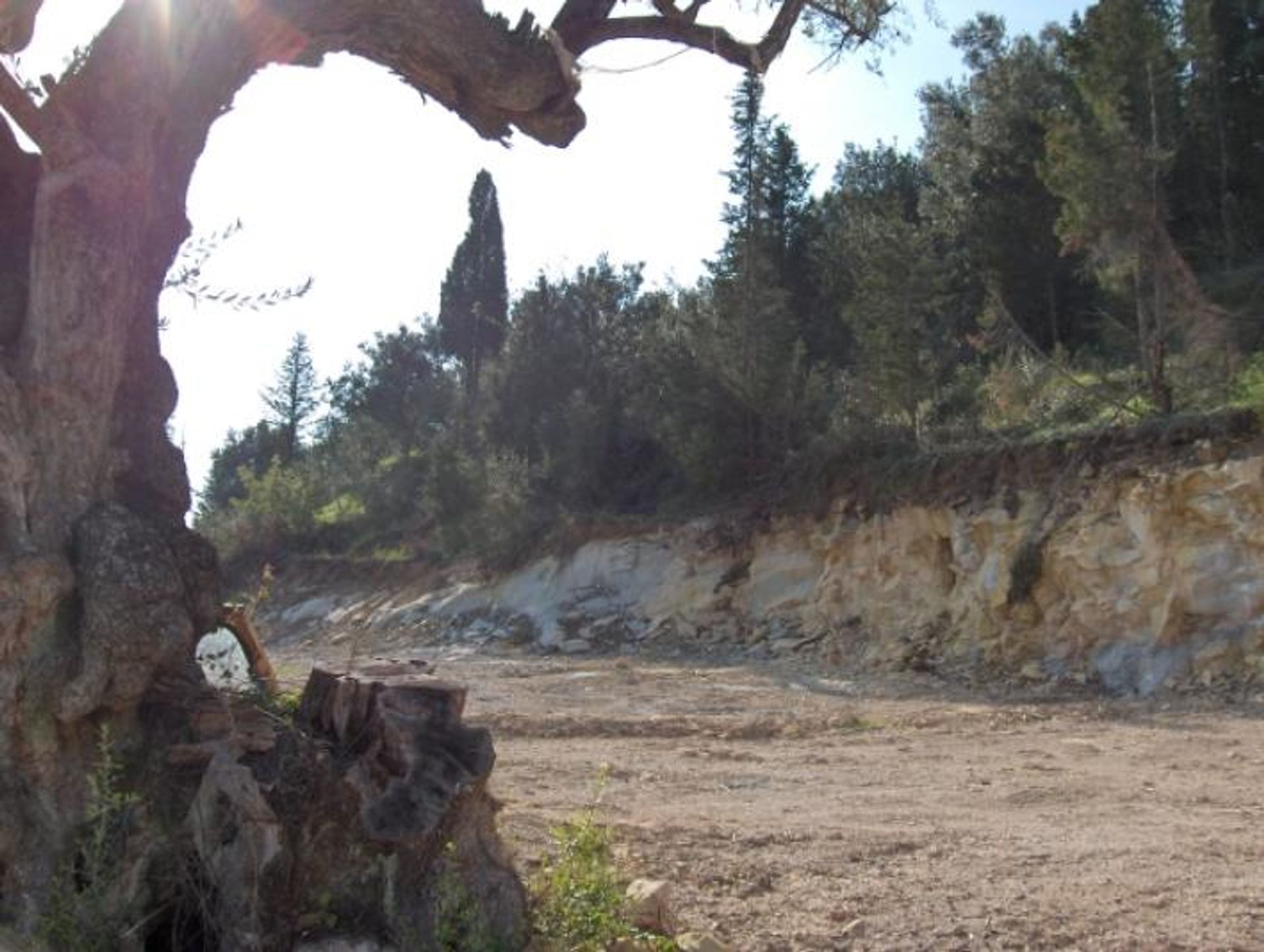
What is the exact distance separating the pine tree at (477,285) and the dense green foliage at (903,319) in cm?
368

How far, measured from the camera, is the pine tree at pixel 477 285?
2032 inches

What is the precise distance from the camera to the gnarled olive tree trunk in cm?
Result: 423

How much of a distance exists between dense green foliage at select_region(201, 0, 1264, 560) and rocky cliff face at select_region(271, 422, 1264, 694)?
131 cm

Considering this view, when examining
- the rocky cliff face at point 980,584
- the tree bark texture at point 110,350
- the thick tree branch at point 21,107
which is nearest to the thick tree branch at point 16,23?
the tree bark texture at point 110,350

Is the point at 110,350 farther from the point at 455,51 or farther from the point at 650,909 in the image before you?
the point at 650,909

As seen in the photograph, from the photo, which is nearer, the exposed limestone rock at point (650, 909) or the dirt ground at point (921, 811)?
the exposed limestone rock at point (650, 909)

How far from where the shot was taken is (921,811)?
740cm

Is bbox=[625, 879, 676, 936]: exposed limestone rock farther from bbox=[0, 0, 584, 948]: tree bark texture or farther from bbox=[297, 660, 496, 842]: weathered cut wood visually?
bbox=[0, 0, 584, 948]: tree bark texture

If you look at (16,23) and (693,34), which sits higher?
(693,34)

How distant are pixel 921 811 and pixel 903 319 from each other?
638 inches

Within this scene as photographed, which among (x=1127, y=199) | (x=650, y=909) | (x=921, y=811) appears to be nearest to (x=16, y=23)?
(x=650, y=909)

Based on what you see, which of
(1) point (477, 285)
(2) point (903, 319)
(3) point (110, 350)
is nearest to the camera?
(3) point (110, 350)

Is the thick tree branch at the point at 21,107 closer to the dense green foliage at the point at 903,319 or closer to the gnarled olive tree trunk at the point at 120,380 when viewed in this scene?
the gnarled olive tree trunk at the point at 120,380

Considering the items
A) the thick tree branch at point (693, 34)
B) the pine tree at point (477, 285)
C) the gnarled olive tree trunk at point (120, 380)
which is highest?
the pine tree at point (477, 285)
